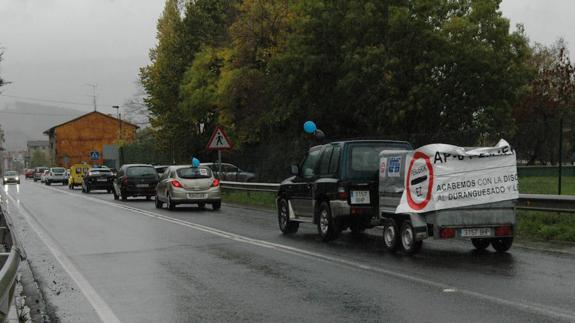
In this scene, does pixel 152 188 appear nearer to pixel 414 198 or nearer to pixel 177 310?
pixel 414 198

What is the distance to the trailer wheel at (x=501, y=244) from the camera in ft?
37.8

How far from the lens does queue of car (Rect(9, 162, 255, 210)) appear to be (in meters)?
24.4

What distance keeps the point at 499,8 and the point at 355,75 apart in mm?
9891

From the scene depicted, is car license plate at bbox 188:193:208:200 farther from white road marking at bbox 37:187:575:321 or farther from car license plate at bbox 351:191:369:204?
car license plate at bbox 351:191:369:204

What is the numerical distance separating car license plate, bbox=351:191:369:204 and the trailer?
130 centimetres

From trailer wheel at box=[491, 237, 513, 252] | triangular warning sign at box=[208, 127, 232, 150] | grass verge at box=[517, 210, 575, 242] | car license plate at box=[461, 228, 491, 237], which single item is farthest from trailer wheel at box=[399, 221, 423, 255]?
triangular warning sign at box=[208, 127, 232, 150]

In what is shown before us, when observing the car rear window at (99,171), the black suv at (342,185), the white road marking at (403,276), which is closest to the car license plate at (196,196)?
the white road marking at (403,276)

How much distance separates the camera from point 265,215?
21.1 metres

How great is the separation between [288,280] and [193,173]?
1610 cm

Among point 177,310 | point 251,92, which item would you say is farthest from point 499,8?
point 177,310

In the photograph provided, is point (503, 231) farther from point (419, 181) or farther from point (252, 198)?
point (252, 198)

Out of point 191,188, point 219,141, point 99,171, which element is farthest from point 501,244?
point 99,171

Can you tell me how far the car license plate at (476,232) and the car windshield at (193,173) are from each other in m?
14.8

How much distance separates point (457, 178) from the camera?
429 inches
